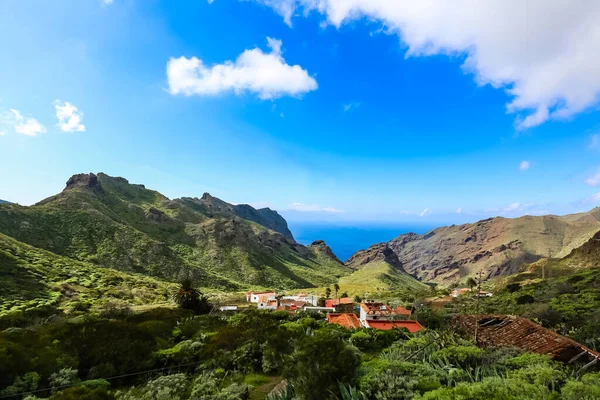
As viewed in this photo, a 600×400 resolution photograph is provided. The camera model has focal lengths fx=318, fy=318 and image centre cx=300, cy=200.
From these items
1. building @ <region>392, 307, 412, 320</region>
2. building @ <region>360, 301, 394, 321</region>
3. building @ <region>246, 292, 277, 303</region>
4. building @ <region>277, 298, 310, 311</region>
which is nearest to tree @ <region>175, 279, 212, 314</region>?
building @ <region>360, 301, 394, 321</region>

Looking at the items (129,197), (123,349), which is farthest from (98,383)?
(129,197)

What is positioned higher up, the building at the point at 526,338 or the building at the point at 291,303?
the building at the point at 526,338

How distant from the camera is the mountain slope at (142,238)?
7819 cm

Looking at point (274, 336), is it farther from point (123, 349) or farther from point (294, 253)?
point (294, 253)

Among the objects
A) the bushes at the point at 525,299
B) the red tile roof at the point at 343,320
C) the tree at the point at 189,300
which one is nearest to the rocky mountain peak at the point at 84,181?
the tree at the point at 189,300

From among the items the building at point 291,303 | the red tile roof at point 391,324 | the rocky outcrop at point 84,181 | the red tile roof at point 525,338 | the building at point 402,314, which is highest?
the rocky outcrop at point 84,181

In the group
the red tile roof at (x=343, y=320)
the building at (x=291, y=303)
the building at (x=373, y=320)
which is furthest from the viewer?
the building at (x=291, y=303)

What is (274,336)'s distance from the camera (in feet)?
54.7

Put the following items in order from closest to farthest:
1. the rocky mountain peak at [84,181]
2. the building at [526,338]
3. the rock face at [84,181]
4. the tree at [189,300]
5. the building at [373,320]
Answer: the building at [526,338] → the building at [373,320] → the tree at [189,300] → the rocky mountain peak at [84,181] → the rock face at [84,181]

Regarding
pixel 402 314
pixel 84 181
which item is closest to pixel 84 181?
pixel 84 181

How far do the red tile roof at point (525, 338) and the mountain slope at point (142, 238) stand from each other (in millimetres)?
73488

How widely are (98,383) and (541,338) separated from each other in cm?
1939

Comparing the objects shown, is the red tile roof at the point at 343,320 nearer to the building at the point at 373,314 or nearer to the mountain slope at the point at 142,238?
the building at the point at 373,314

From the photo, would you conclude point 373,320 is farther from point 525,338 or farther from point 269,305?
point 269,305
